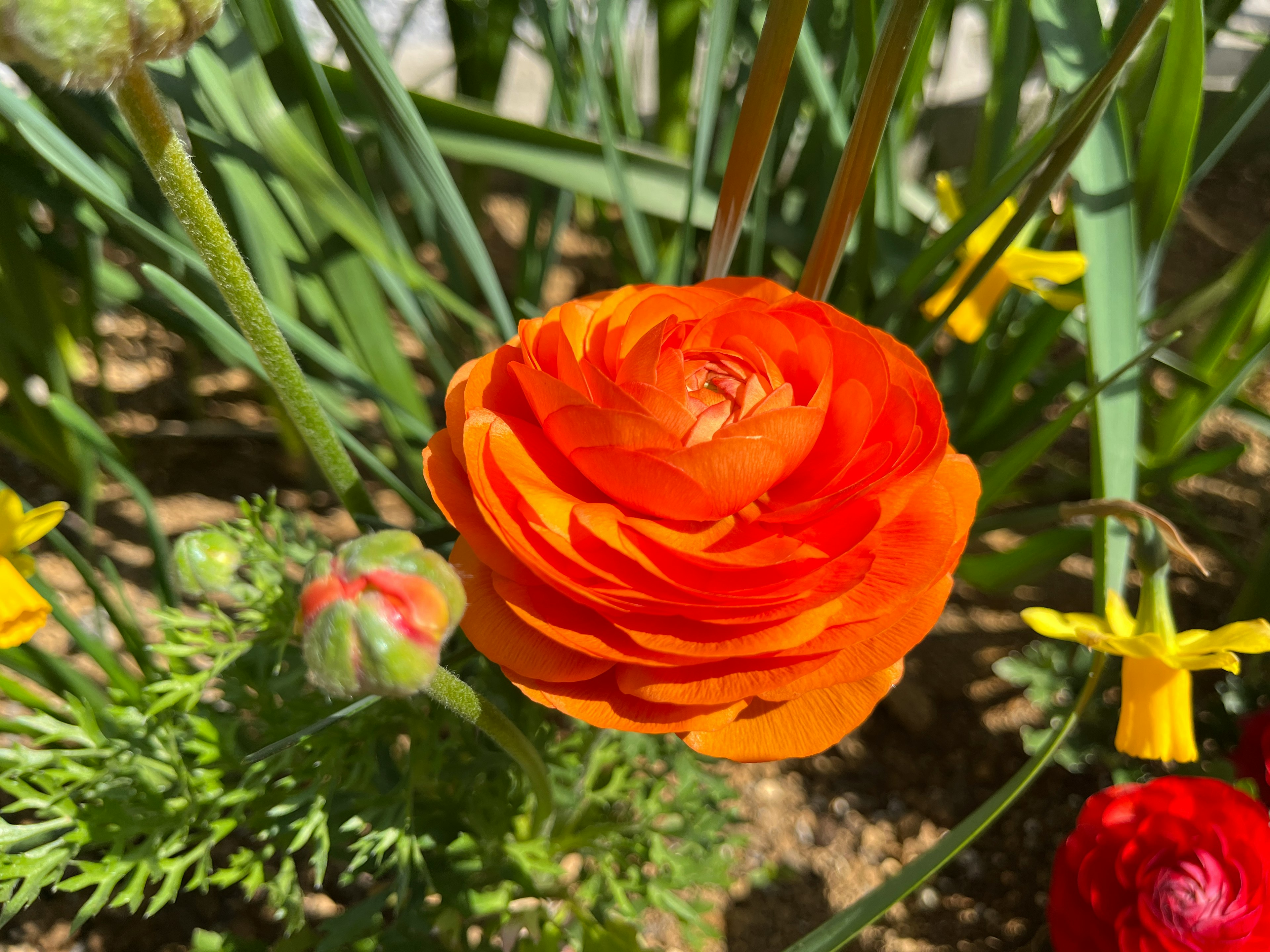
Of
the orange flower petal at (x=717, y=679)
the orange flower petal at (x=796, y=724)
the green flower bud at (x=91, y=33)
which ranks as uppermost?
the green flower bud at (x=91, y=33)

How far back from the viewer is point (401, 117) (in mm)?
456

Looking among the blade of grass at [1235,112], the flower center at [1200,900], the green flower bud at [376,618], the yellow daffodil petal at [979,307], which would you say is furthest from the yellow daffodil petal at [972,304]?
the green flower bud at [376,618]

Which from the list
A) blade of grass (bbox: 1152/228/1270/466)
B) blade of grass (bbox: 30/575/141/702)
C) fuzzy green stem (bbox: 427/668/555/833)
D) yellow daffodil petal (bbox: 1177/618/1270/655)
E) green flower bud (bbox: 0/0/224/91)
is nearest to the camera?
green flower bud (bbox: 0/0/224/91)

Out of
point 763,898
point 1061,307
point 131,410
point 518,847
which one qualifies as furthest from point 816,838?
point 131,410

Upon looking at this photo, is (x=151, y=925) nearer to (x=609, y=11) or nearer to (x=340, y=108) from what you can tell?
(x=340, y=108)

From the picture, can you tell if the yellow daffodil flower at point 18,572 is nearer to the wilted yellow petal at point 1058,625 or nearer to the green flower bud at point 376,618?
the green flower bud at point 376,618

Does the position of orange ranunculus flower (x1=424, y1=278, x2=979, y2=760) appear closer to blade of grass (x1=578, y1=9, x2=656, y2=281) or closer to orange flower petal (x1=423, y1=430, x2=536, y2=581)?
orange flower petal (x1=423, y1=430, x2=536, y2=581)

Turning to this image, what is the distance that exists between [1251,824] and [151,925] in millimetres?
732

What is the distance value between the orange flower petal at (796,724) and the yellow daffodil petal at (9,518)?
1.15ft

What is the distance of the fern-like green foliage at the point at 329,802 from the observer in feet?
1.52

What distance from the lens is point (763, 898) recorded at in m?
0.73

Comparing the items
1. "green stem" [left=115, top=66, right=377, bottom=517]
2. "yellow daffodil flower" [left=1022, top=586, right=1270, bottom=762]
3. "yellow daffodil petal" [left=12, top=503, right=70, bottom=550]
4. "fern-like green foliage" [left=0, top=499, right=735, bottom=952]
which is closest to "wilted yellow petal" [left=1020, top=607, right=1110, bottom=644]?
"yellow daffodil flower" [left=1022, top=586, right=1270, bottom=762]

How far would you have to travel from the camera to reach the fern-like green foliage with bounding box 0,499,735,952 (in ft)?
1.52

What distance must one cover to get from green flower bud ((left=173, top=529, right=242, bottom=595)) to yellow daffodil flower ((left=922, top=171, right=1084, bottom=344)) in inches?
17.6
